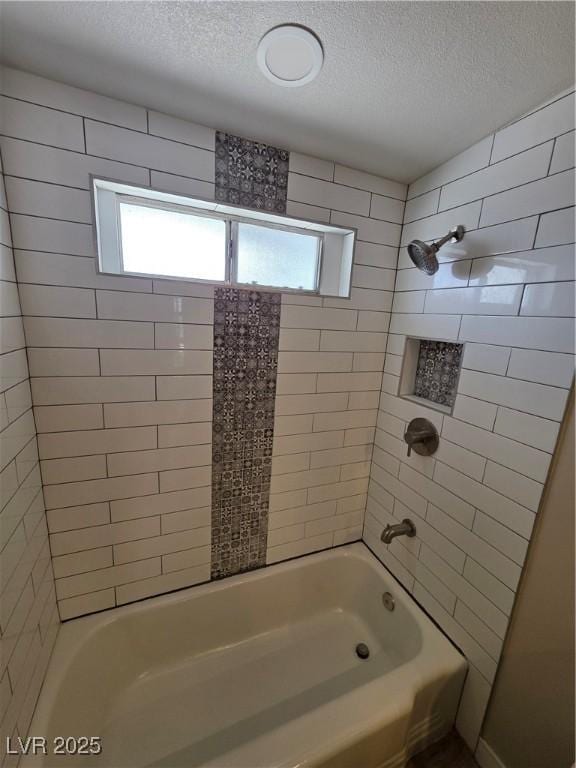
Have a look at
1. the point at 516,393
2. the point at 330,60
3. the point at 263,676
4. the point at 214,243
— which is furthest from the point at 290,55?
the point at 263,676

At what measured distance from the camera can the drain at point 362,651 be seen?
4.86 feet

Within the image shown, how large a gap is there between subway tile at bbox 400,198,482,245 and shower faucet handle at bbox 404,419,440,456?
0.80 metres

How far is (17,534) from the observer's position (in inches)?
34.7

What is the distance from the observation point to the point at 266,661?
1.45 m

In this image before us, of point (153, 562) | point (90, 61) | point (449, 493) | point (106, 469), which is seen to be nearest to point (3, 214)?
point (90, 61)

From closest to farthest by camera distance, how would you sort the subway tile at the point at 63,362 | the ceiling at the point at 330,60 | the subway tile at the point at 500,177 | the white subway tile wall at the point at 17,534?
the ceiling at the point at 330,60 < the white subway tile wall at the point at 17,534 < the subway tile at the point at 500,177 < the subway tile at the point at 63,362

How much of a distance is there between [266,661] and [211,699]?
277 mm

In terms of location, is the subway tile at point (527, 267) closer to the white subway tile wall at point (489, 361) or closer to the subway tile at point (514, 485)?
the white subway tile wall at point (489, 361)

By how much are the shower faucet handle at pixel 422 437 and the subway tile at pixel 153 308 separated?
1004 mm

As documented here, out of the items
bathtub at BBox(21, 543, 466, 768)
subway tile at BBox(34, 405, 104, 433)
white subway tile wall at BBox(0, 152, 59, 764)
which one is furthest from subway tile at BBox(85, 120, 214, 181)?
bathtub at BBox(21, 543, 466, 768)

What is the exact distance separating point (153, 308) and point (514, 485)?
1411mm

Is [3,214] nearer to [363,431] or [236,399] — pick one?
[236,399]

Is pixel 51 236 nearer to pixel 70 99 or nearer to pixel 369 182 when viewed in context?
pixel 70 99

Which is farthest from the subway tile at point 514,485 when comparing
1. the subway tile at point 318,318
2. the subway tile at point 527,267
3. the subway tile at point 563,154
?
the subway tile at point 563,154
